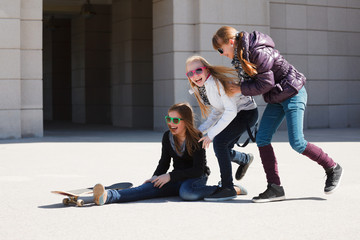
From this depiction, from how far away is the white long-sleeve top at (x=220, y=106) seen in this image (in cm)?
567

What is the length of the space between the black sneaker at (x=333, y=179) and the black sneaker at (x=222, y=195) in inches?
35.1

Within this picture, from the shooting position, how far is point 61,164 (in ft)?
29.3

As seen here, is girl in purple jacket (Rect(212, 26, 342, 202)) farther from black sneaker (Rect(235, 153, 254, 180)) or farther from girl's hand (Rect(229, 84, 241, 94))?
black sneaker (Rect(235, 153, 254, 180))

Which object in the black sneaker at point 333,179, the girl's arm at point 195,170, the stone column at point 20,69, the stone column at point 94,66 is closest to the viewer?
the black sneaker at point 333,179

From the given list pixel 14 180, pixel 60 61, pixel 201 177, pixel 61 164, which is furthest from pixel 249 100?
pixel 60 61

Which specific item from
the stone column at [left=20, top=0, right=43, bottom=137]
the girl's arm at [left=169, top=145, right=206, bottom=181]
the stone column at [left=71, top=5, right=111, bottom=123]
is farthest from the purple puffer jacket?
the stone column at [left=71, top=5, right=111, bottom=123]

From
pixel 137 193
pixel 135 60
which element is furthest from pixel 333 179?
pixel 135 60

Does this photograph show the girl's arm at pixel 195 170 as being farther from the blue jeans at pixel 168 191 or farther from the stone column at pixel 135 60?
the stone column at pixel 135 60

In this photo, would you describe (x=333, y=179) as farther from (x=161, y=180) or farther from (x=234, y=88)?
(x=161, y=180)

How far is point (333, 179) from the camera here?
19.2 ft

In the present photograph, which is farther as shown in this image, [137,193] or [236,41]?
[137,193]

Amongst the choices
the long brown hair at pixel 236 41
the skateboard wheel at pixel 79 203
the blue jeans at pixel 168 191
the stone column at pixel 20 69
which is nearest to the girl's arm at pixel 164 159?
the blue jeans at pixel 168 191

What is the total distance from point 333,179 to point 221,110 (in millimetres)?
1269

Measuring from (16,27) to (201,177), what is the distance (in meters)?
9.64
